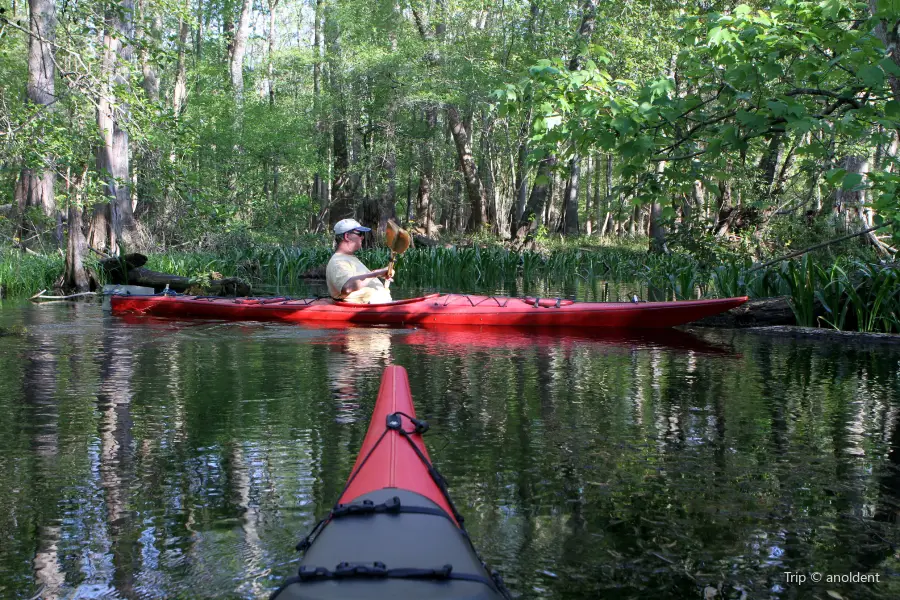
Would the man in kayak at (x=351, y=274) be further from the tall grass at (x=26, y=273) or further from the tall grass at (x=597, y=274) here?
the tall grass at (x=26, y=273)

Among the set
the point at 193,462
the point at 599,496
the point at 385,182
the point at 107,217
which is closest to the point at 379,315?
the point at 193,462

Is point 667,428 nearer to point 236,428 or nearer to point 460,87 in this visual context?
point 236,428

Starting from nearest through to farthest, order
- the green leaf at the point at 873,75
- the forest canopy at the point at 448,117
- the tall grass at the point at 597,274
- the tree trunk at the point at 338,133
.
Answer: the green leaf at the point at 873,75 < the forest canopy at the point at 448,117 < the tall grass at the point at 597,274 < the tree trunk at the point at 338,133

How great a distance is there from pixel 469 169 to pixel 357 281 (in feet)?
53.5

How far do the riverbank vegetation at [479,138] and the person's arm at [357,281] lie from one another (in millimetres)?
1635

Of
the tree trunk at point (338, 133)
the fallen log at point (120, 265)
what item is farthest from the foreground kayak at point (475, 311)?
the tree trunk at point (338, 133)

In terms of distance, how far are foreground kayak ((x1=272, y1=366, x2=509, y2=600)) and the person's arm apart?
19.7 feet

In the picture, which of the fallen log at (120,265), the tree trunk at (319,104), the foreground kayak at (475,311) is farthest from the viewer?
the tree trunk at (319,104)

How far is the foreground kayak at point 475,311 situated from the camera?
859cm

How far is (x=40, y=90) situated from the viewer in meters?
10.7

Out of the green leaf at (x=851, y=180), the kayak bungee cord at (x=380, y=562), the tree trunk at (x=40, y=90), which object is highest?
the tree trunk at (x=40, y=90)

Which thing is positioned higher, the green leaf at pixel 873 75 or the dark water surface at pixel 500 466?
the green leaf at pixel 873 75

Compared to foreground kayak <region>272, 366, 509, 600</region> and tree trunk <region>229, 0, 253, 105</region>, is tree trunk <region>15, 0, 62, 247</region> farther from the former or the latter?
tree trunk <region>229, 0, 253, 105</region>

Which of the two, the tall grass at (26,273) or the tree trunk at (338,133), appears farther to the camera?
the tree trunk at (338,133)
